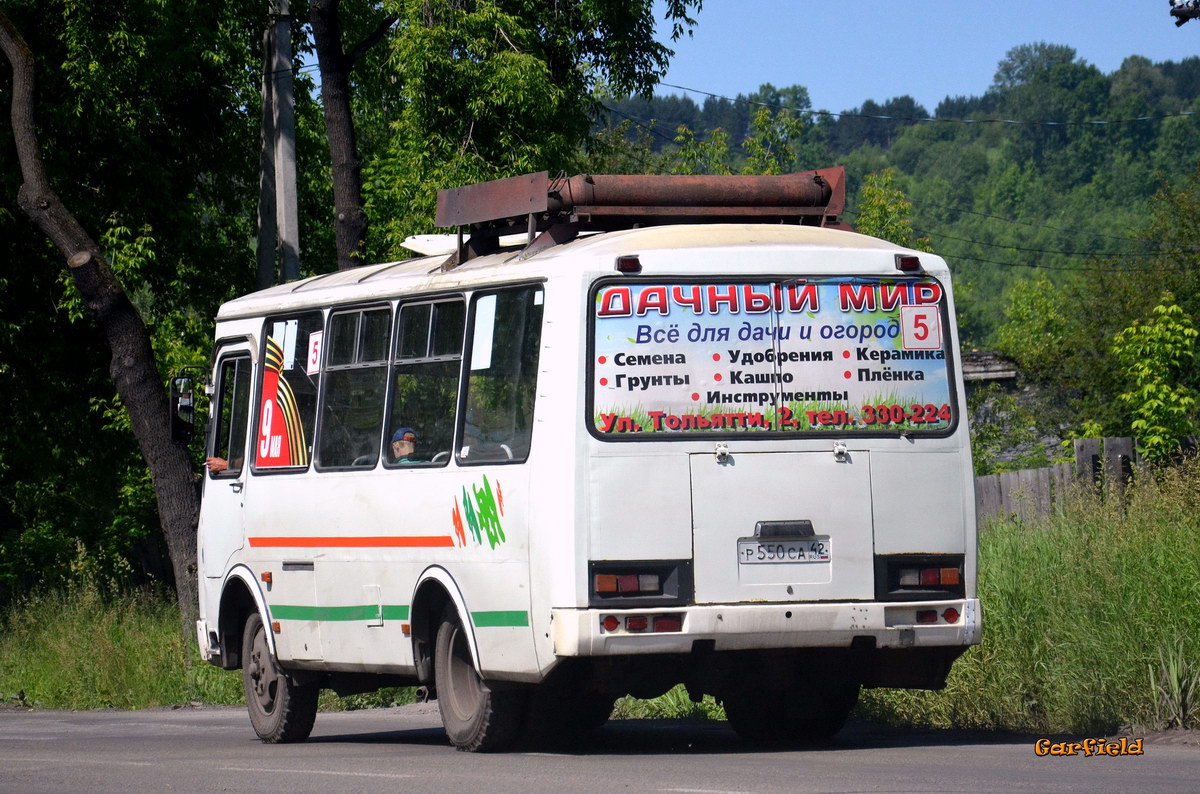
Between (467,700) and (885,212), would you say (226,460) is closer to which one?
Result: (467,700)

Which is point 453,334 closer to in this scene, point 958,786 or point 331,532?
point 331,532

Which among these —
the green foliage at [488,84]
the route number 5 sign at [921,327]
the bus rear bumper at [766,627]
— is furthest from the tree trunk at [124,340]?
the route number 5 sign at [921,327]

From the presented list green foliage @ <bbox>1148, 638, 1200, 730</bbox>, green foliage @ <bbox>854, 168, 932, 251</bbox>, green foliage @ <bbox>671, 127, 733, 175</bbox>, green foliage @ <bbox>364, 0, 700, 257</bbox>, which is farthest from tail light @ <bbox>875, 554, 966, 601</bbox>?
green foliage @ <bbox>854, 168, 932, 251</bbox>

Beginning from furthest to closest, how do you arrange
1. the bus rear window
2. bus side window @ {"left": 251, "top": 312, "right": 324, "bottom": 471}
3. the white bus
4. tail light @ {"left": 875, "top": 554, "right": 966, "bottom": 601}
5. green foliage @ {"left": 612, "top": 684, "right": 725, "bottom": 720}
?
green foliage @ {"left": 612, "top": 684, "right": 725, "bottom": 720}, bus side window @ {"left": 251, "top": 312, "right": 324, "bottom": 471}, tail light @ {"left": 875, "top": 554, "right": 966, "bottom": 601}, the bus rear window, the white bus

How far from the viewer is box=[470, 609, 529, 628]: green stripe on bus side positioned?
384 inches

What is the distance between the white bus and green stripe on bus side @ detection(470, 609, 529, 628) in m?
0.02

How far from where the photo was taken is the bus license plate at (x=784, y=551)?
9.60 m

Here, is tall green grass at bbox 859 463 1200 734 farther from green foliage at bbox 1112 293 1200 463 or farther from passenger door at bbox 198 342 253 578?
green foliage at bbox 1112 293 1200 463

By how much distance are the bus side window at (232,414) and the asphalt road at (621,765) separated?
2049 mm

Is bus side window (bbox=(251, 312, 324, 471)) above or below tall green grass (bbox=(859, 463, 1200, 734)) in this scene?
above

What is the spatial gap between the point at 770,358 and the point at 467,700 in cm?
269

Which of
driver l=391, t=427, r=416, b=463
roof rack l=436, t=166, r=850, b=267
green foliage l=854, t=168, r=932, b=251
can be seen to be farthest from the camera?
green foliage l=854, t=168, r=932, b=251

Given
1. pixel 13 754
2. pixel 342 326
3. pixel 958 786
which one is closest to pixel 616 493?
pixel 958 786

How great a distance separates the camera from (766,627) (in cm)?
952
